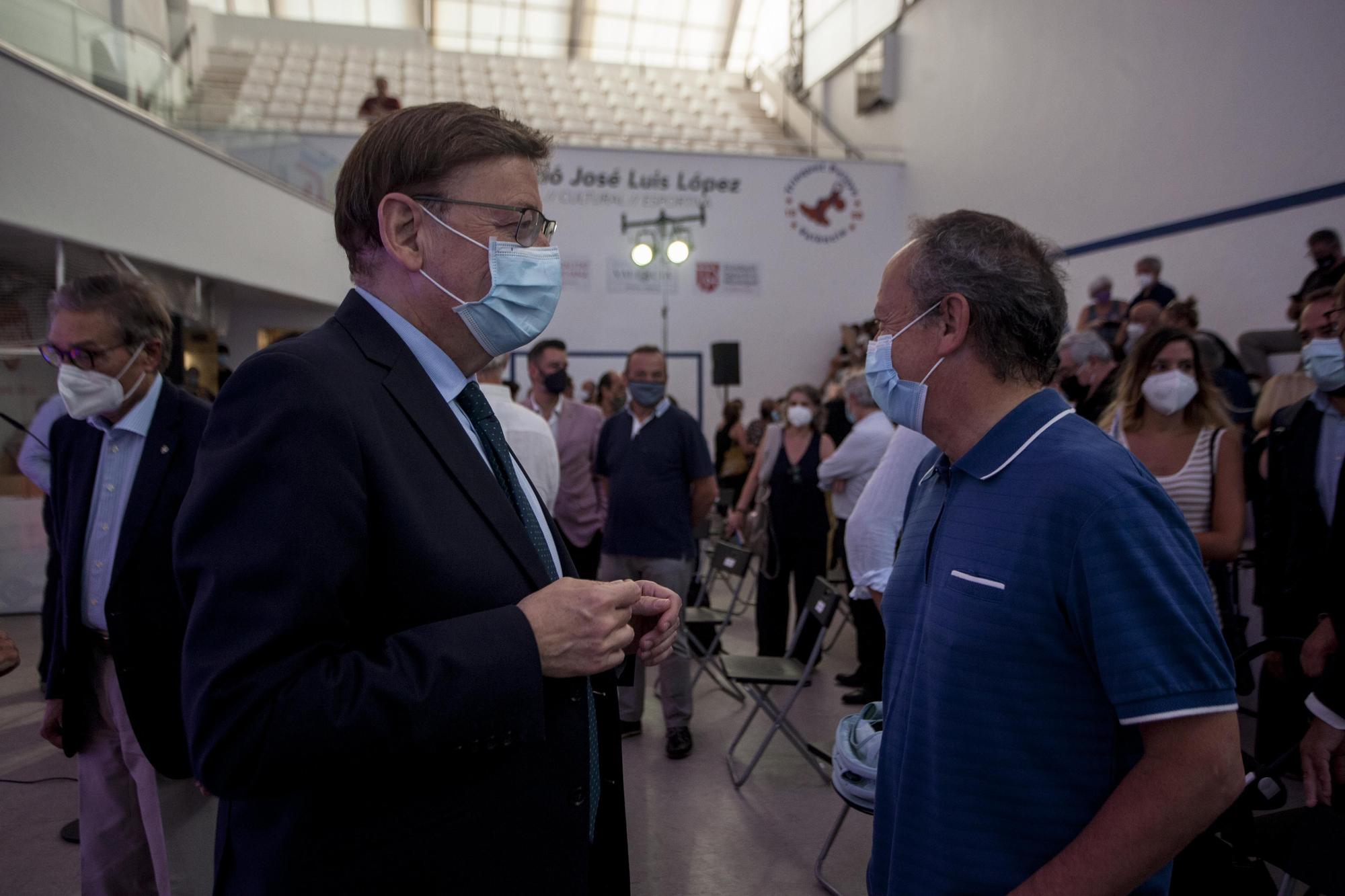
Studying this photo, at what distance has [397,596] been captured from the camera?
102 cm

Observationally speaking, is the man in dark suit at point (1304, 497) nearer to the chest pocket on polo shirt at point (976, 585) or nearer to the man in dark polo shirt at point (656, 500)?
the chest pocket on polo shirt at point (976, 585)

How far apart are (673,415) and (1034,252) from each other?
354cm

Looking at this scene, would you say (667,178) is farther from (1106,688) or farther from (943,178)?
(1106,688)

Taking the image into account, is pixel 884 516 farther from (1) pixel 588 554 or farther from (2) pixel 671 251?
(2) pixel 671 251

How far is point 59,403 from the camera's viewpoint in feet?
14.8

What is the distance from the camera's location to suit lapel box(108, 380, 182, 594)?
202cm

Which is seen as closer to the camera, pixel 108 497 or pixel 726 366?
pixel 108 497

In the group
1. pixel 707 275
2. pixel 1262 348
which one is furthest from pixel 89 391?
pixel 707 275

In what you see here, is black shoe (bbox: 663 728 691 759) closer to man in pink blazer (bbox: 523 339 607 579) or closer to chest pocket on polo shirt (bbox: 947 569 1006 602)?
man in pink blazer (bbox: 523 339 607 579)

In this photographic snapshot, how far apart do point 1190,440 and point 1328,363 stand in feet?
2.66

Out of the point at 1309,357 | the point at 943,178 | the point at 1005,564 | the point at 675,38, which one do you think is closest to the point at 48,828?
the point at 1005,564

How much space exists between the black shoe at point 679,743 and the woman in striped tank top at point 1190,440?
2.51 metres

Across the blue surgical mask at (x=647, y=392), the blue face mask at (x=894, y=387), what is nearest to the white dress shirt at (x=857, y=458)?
the blue surgical mask at (x=647, y=392)

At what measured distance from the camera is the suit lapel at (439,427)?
43.4 inches
